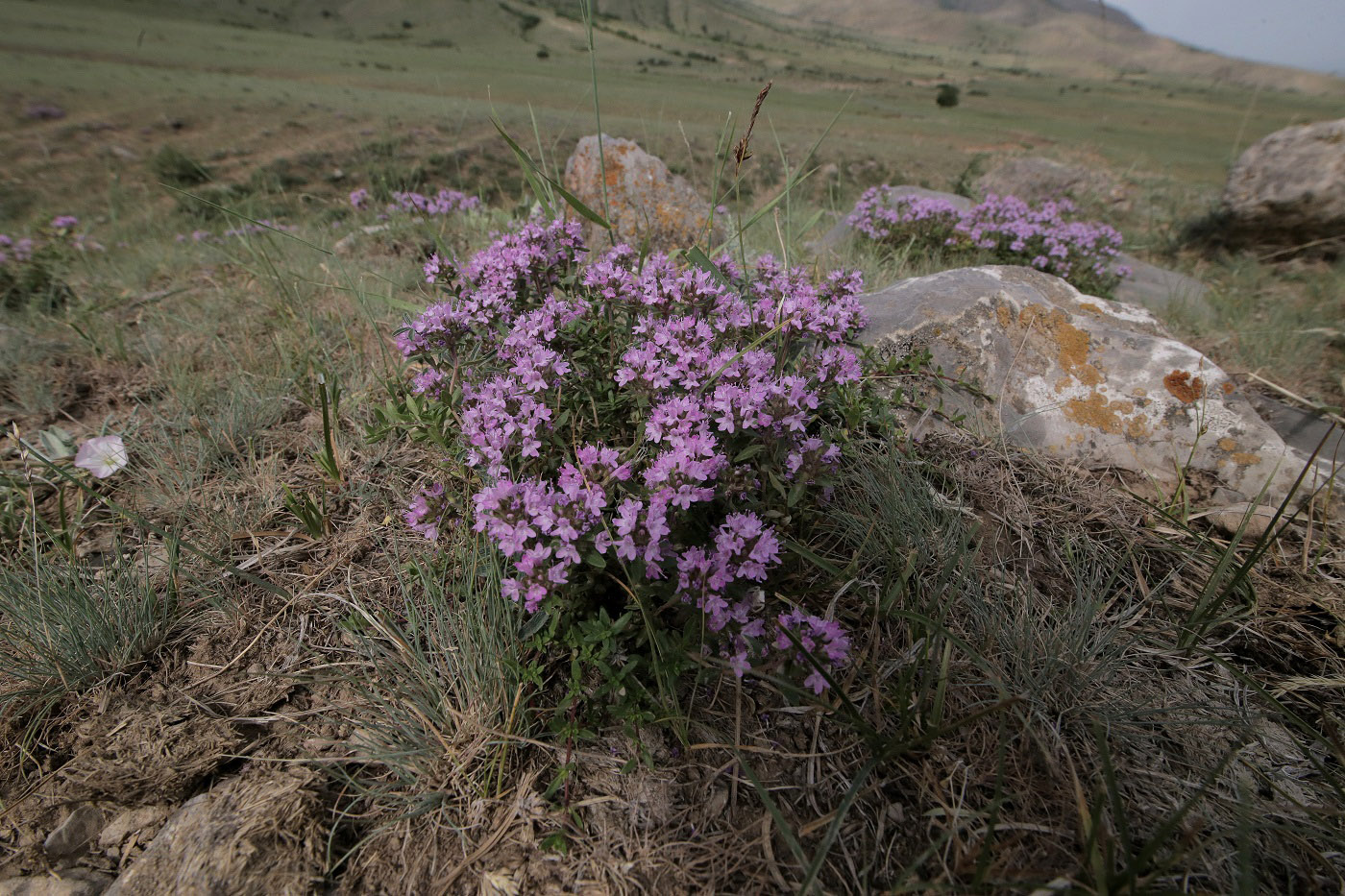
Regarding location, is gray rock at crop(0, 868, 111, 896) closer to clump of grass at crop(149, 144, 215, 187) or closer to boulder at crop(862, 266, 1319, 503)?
boulder at crop(862, 266, 1319, 503)

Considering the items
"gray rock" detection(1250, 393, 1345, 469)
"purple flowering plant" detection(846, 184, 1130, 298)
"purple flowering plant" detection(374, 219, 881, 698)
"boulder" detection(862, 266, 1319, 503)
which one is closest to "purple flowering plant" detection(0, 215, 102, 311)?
"purple flowering plant" detection(374, 219, 881, 698)

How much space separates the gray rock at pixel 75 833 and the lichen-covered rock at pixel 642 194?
5.51 metres

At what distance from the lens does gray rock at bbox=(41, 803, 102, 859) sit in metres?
1.62

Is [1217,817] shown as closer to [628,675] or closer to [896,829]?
[896,829]

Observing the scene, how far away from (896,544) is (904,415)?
40.1 inches

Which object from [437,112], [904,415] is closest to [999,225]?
[904,415]

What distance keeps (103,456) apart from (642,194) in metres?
4.92

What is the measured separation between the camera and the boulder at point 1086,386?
293cm

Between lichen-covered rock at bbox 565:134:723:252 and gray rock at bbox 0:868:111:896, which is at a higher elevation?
lichen-covered rock at bbox 565:134:723:252

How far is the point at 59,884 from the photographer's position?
1.54 m

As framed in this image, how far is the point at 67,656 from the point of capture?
194cm

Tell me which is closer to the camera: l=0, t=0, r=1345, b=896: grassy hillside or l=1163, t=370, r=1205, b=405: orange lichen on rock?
l=0, t=0, r=1345, b=896: grassy hillside

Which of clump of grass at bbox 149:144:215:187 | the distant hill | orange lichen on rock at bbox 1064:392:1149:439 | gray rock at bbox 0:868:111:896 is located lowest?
clump of grass at bbox 149:144:215:187

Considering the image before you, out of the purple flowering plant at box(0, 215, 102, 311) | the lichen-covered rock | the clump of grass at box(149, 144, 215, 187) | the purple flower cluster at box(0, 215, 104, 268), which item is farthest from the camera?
the clump of grass at box(149, 144, 215, 187)
